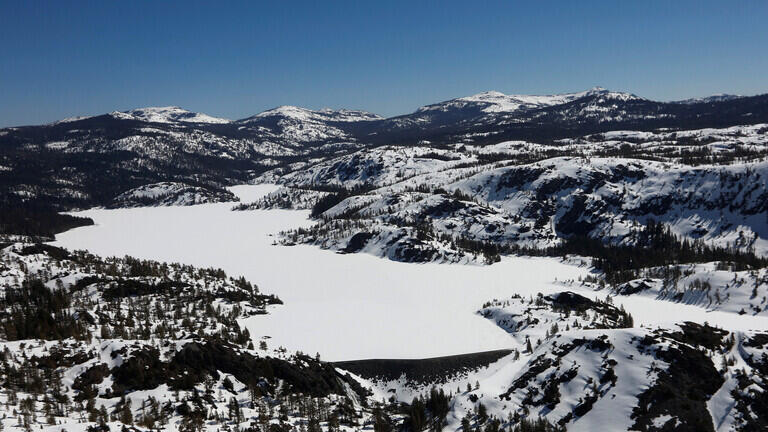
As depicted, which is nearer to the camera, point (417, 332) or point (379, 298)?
point (417, 332)

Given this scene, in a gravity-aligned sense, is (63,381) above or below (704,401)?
above

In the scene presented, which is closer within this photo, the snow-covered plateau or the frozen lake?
the snow-covered plateau

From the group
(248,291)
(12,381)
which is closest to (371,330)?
(248,291)

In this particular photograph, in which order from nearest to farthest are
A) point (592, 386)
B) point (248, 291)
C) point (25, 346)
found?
point (592, 386) → point (25, 346) → point (248, 291)

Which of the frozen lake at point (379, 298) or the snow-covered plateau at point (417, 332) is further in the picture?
the frozen lake at point (379, 298)

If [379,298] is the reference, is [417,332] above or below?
below

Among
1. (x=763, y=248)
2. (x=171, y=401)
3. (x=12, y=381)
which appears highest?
(x=12, y=381)

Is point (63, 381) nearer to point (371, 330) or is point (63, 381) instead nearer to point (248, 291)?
point (371, 330)

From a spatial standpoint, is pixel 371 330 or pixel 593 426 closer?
pixel 593 426
